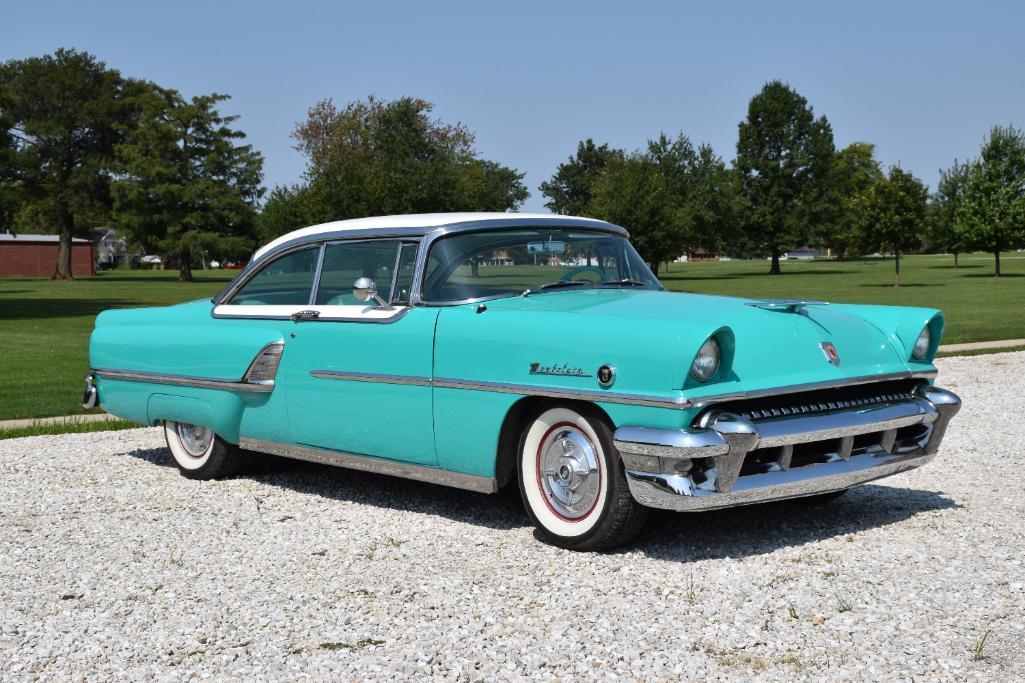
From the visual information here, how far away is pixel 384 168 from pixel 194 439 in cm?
4417

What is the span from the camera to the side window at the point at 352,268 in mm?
5785

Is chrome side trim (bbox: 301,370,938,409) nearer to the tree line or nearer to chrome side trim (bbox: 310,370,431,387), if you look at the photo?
chrome side trim (bbox: 310,370,431,387)

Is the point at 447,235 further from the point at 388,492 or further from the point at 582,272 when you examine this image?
the point at 388,492

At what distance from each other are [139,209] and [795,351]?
66578mm

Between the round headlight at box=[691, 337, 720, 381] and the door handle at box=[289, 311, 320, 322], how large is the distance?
2324 mm

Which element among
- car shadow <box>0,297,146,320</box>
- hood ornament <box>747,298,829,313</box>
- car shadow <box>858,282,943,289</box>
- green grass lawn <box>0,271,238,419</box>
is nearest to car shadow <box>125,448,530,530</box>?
hood ornament <box>747,298,829,313</box>

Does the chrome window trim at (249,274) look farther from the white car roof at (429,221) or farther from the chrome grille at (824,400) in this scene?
the chrome grille at (824,400)

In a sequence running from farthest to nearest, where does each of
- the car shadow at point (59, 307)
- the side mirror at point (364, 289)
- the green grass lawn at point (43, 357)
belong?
the car shadow at point (59, 307) < the green grass lawn at point (43, 357) < the side mirror at point (364, 289)

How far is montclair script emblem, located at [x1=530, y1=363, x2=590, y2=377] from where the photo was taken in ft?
15.5

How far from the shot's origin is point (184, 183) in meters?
67.2

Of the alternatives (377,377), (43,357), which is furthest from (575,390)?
(43,357)

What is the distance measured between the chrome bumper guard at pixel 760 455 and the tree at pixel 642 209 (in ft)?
162

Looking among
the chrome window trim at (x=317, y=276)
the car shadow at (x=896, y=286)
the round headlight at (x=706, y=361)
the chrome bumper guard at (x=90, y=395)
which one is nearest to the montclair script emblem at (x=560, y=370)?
the round headlight at (x=706, y=361)

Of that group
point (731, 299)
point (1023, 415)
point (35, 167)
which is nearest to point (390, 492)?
point (731, 299)
